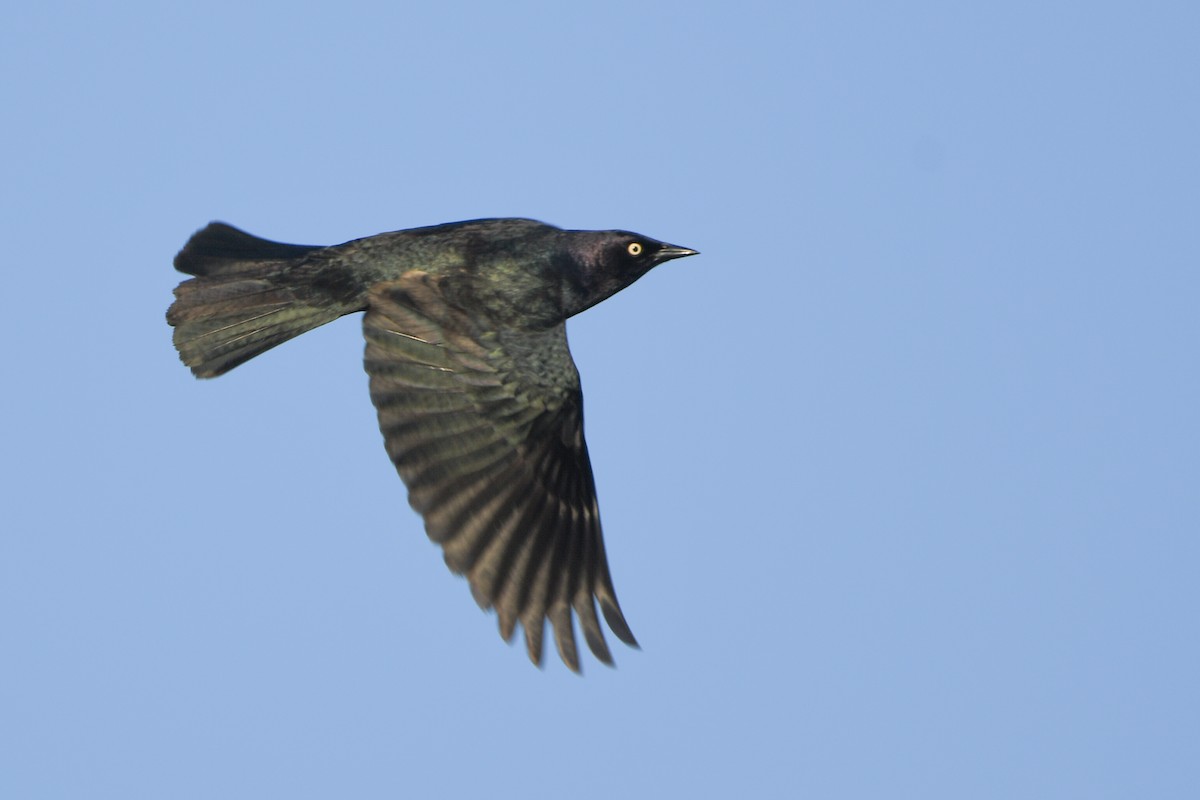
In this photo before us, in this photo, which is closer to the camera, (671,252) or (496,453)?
(496,453)

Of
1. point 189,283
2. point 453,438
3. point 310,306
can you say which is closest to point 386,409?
point 453,438

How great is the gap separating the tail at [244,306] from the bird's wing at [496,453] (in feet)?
1.93

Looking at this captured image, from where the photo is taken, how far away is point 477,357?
11.5 m

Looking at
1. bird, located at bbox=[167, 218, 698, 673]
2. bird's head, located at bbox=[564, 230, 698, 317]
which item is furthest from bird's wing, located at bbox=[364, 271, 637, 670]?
bird's head, located at bbox=[564, 230, 698, 317]

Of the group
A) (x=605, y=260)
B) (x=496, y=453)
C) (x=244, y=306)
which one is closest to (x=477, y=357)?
(x=496, y=453)

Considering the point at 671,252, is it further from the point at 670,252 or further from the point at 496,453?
the point at 496,453

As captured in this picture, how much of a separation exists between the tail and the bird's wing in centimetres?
59

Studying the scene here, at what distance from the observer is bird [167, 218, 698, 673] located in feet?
36.6

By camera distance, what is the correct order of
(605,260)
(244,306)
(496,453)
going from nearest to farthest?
(496,453), (244,306), (605,260)

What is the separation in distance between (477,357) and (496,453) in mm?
611

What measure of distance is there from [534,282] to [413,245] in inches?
32.6

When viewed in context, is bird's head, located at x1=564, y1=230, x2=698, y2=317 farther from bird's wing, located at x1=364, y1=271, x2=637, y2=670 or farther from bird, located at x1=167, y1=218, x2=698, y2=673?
bird's wing, located at x1=364, y1=271, x2=637, y2=670

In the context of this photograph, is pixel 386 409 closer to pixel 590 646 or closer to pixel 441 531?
pixel 441 531

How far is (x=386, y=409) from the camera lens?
11.1 m
